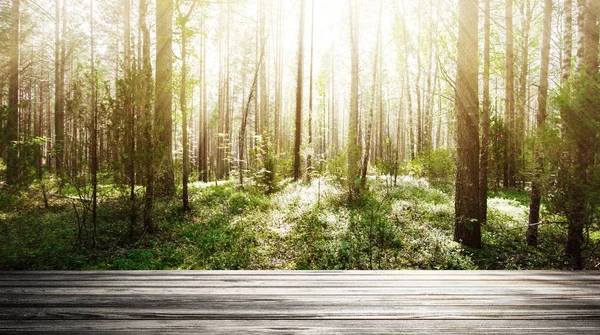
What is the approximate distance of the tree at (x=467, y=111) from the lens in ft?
21.2

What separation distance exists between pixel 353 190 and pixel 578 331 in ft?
29.8

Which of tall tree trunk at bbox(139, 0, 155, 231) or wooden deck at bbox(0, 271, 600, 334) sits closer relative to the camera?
wooden deck at bbox(0, 271, 600, 334)

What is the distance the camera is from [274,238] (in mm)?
8000

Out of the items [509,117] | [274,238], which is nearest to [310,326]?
[274,238]

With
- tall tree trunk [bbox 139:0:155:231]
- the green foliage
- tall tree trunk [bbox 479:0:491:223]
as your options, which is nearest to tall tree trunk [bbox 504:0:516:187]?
the green foliage

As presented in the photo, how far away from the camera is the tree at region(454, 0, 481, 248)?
6477 millimetres

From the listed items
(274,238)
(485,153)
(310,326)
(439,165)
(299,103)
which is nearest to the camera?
(310,326)

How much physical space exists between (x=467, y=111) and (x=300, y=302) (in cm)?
558

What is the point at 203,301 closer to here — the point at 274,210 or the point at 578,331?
the point at 578,331

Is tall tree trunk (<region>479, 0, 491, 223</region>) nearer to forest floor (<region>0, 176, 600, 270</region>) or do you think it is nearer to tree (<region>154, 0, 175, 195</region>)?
forest floor (<region>0, 176, 600, 270</region>)

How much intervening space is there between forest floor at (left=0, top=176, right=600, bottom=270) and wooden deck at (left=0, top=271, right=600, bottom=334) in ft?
9.86

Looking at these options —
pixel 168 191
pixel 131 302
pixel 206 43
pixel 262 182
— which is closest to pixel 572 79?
pixel 131 302

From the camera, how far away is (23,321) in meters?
2.28

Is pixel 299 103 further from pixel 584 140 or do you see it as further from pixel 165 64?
pixel 584 140
